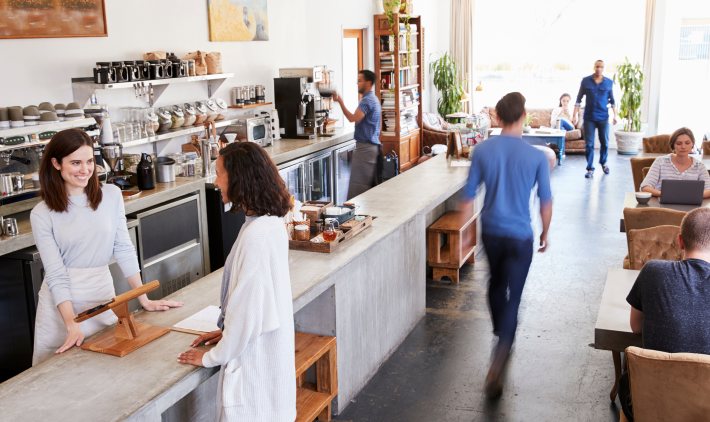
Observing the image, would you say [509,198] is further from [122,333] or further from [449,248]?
[449,248]

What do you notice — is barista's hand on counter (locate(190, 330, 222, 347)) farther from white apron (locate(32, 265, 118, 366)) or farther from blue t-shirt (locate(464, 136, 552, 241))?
blue t-shirt (locate(464, 136, 552, 241))

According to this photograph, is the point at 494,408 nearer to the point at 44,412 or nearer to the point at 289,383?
the point at 289,383

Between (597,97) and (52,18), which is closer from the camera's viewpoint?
(52,18)

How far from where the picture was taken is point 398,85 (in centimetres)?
Result: 973

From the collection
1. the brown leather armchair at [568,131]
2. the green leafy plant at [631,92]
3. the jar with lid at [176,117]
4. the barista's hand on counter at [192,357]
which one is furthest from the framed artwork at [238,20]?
the green leafy plant at [631,92]

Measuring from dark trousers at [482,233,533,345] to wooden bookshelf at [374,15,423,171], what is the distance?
6.44m

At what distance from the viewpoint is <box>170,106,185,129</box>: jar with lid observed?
5.98 meters

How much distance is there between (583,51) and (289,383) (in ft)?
40.7

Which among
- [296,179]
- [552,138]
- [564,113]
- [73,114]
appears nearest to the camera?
[73,114]

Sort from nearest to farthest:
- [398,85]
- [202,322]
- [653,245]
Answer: [202,322], [653,245], [398,85]

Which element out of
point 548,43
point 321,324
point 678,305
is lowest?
point 321,324

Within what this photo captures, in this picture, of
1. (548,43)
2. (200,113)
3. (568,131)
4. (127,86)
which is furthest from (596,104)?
(127,86)

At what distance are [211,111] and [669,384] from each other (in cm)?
523

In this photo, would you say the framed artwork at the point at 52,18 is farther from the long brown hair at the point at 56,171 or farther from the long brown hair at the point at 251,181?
the long brown hair at the point at 251,181
